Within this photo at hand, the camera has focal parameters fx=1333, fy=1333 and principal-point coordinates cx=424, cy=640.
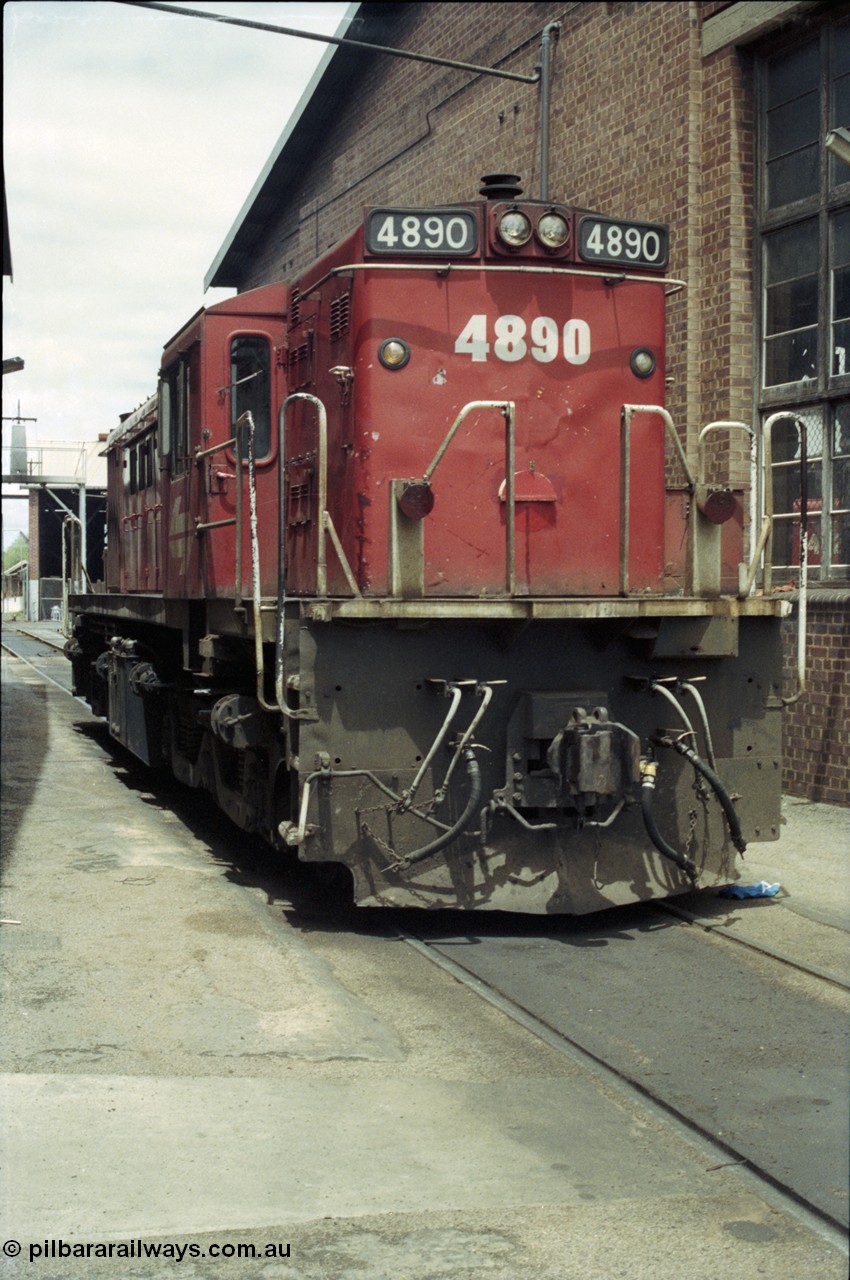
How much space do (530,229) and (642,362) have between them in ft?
3.11

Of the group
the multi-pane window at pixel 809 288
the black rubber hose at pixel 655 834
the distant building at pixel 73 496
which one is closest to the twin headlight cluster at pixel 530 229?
the black rubber hose at pixel 655 834

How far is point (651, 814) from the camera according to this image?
247 inches

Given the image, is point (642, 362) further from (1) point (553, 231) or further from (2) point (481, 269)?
(2) point (481, 269)

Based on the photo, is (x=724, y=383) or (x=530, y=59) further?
(x=530, y=59)

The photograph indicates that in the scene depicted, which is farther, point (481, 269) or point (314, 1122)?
point (481, 269)

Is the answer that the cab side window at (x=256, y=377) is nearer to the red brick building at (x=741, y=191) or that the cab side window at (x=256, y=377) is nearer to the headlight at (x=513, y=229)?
the headlight at (x=513, y=229)

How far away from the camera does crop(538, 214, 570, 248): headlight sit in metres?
6.73

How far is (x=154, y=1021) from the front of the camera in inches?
199

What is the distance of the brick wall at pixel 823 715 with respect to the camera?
9719 millimetres

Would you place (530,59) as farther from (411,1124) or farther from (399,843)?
(411,1124)

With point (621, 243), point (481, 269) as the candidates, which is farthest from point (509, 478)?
point (621, 243)

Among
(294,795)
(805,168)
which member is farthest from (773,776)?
(805,168)

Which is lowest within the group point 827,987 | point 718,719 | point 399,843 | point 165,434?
point 827,987

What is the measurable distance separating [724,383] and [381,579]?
5.19 m
